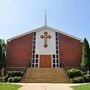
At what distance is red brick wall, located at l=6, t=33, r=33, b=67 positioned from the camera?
3444cm

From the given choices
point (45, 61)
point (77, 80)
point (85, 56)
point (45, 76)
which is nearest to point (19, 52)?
point (45, 61)

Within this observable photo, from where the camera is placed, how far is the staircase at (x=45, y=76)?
26.0m

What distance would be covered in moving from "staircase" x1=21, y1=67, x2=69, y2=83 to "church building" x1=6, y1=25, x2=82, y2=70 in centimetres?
429

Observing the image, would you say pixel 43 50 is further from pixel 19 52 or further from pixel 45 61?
pixel 19 52

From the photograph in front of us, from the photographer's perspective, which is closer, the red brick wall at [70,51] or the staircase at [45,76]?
the staircase at [45,76]

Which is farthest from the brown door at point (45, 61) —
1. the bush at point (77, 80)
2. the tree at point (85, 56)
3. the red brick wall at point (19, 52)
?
the bush at point (77, 80)

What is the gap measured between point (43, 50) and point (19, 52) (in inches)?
144

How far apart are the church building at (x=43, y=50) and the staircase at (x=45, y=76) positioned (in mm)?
4290

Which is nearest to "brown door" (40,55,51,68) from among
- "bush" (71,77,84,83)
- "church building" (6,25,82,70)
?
"church building" (6,25,82,70)

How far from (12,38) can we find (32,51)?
3.73m

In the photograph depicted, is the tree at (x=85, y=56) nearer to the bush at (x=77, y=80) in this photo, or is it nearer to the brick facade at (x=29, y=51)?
the brick facade at (x=29, y=51)

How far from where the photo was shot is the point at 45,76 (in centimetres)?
2747

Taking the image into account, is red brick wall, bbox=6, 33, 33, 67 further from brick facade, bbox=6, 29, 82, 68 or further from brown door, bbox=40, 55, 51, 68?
brown door, bbox=40, 55, 51, 68

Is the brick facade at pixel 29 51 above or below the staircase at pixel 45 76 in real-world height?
above
